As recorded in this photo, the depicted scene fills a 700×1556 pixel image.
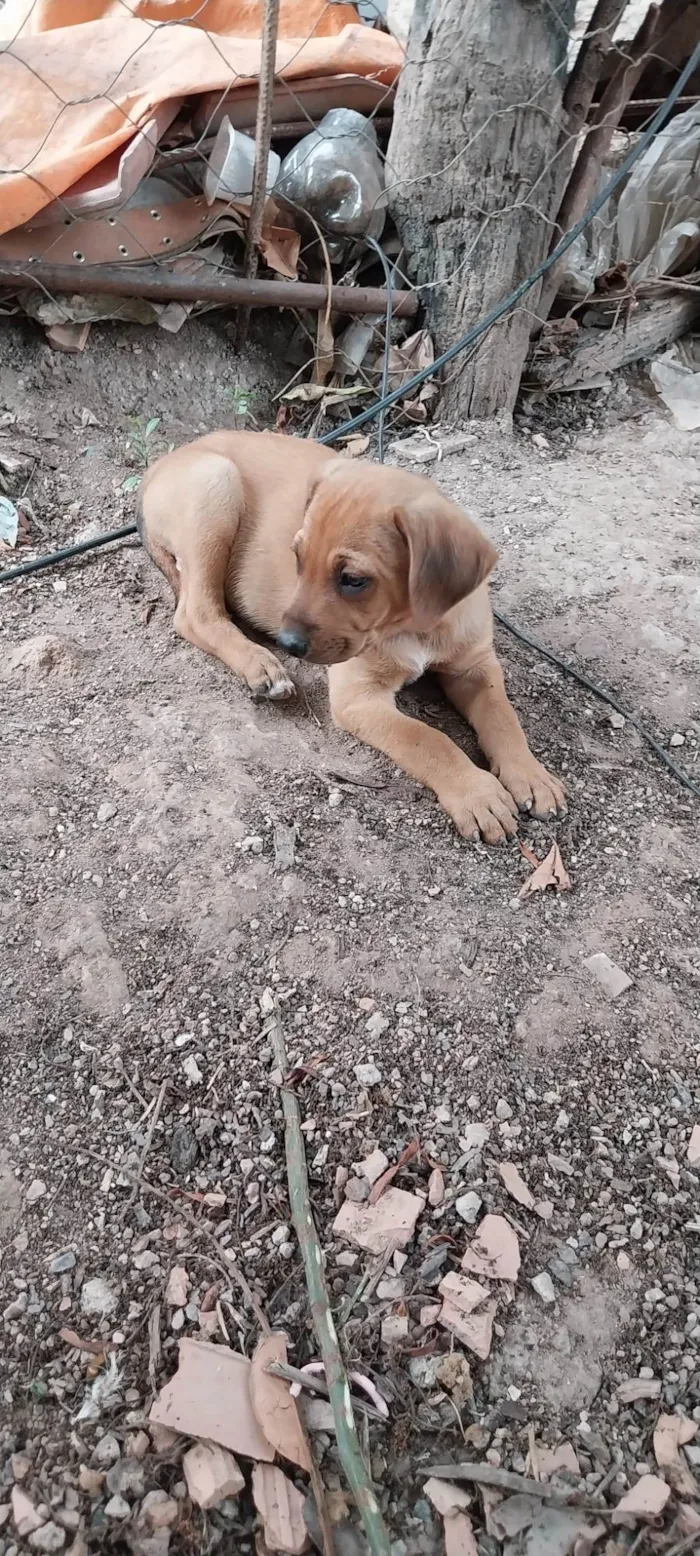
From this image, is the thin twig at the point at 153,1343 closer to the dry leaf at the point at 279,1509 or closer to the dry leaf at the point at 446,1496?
the dry leaf at the point at 279,1509

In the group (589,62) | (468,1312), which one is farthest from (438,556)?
(589,62)

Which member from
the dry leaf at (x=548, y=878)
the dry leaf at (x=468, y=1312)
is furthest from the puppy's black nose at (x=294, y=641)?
the dry leaf at (x=468, y=1312)

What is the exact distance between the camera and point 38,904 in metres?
2.58

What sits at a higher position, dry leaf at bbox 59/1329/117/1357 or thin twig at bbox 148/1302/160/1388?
thin twig at bbox 148/1302/160/1388

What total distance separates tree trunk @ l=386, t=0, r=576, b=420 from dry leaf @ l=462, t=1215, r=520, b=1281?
4.55 metres

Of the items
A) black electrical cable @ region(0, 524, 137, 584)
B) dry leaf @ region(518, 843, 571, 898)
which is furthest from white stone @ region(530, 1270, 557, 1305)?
black electrical cable @ region(0, 524, 137, 584)

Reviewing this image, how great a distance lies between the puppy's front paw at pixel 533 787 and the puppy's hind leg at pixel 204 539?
100cm

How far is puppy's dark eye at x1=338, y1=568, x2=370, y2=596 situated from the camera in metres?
2.86

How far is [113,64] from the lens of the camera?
4465 mm

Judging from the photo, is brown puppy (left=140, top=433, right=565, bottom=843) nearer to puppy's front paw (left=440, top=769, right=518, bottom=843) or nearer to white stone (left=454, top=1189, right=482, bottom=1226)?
A: puppy's front paw (left=440, top=769, right=518, bottom=843)

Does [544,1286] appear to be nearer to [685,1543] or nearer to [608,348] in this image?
[685,1543]

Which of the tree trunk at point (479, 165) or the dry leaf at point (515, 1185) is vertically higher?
the tree trunk at point (479, 165)

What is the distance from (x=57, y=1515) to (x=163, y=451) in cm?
450

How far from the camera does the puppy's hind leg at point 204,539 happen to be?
11.7 ft
